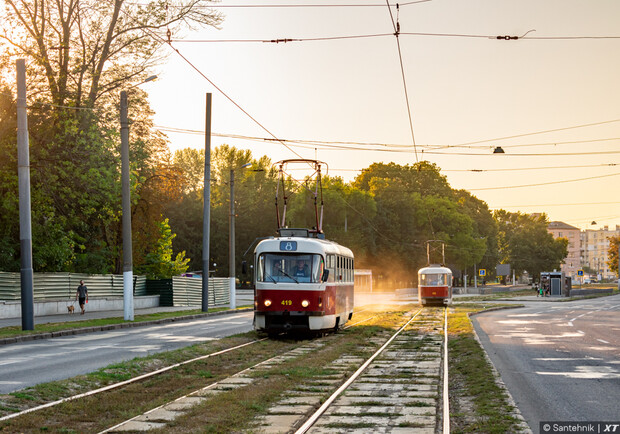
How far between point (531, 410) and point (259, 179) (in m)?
96.0

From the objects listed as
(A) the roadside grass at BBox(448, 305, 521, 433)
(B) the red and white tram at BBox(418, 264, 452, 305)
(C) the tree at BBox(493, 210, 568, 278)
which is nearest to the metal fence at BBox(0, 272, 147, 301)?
(B) the red and white tram at BBox(418, 264, 452, 305)

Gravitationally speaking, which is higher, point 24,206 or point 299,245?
point 24,206

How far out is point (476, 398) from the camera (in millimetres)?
11836

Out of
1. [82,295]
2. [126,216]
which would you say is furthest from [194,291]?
[126,216]

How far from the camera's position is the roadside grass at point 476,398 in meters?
9.58

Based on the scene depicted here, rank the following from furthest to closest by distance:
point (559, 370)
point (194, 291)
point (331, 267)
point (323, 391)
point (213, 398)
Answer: point (194, 291), point (331, 267), point (559, 370), point (323, 391), point (213, 398)

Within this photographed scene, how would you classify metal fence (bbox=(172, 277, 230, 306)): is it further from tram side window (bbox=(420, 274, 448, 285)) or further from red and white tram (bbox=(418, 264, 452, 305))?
tram side window (bbox=(420, 274, 448, 285))

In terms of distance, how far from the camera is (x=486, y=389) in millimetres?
12570

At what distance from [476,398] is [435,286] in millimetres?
43865

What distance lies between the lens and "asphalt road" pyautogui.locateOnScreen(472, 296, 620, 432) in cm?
1093

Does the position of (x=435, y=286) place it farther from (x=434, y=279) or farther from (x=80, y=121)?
(x=80, y=121)

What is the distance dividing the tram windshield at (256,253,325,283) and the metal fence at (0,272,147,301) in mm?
15511

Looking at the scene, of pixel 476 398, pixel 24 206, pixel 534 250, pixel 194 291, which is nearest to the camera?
pixel 476 398

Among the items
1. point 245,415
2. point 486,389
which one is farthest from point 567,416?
point 245,415
